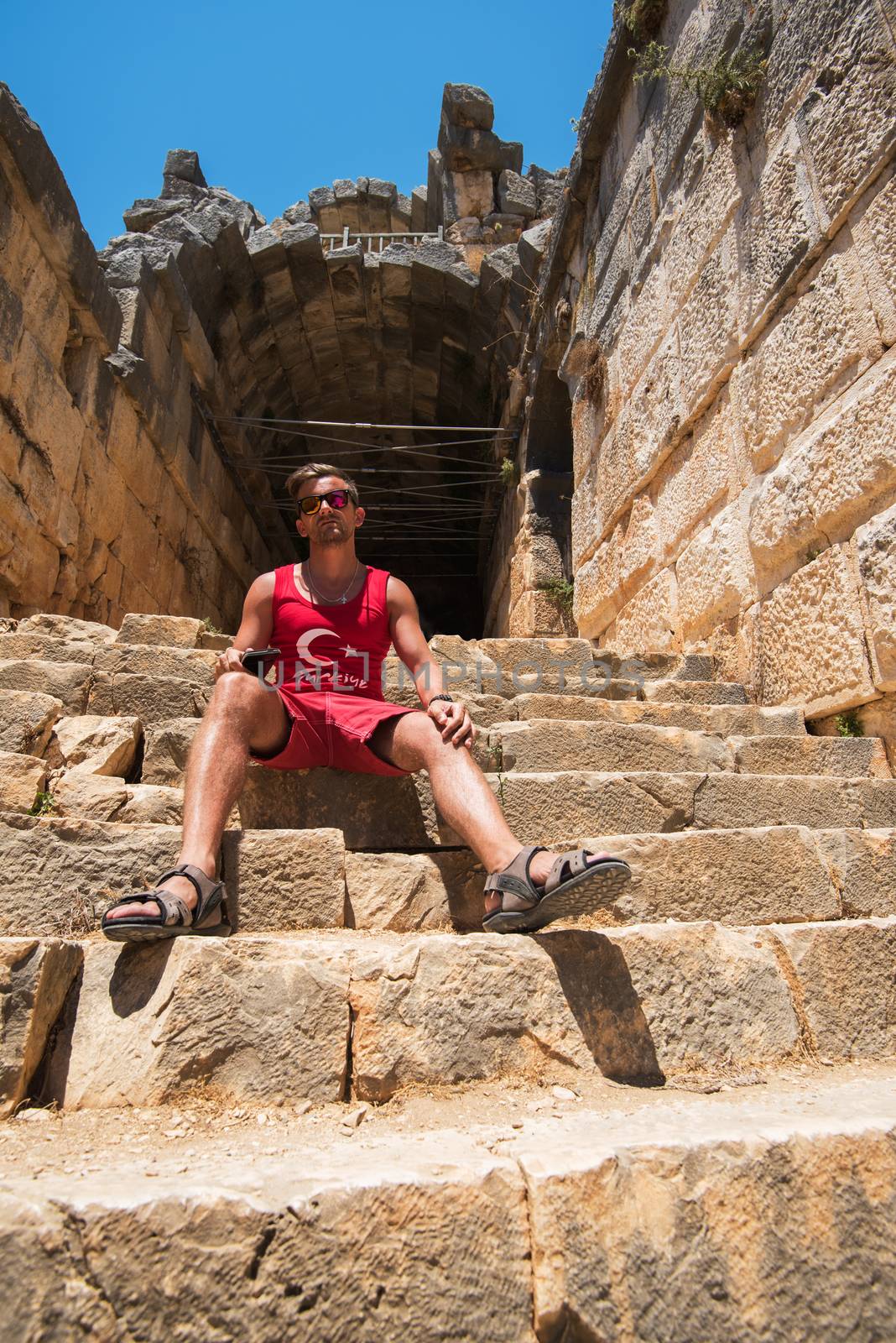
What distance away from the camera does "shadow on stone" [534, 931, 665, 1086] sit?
1.86 metres

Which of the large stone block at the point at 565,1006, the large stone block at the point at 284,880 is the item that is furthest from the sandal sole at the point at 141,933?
the large stone block at the point at 565,1006

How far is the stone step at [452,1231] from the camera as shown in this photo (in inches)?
45.4

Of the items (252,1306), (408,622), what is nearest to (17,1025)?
(252,1306)

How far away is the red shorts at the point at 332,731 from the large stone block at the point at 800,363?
2.44 m

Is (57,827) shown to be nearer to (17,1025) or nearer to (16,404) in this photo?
(17,1025)

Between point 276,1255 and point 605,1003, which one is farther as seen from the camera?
point 605,1003

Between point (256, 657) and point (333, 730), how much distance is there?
12.2 inches

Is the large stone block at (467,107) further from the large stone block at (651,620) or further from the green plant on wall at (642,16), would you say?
the large stone block at (651,620)

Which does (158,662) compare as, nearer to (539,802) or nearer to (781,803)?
(539,802)

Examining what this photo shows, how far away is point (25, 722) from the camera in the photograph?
2539mm

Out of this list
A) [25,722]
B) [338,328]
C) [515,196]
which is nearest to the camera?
[25,722]

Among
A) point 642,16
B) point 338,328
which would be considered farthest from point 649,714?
point 338,328

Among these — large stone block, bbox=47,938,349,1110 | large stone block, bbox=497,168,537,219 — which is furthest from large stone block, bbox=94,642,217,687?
large stone block, bbox=497,168,537,219

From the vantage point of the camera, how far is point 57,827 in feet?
6.81
